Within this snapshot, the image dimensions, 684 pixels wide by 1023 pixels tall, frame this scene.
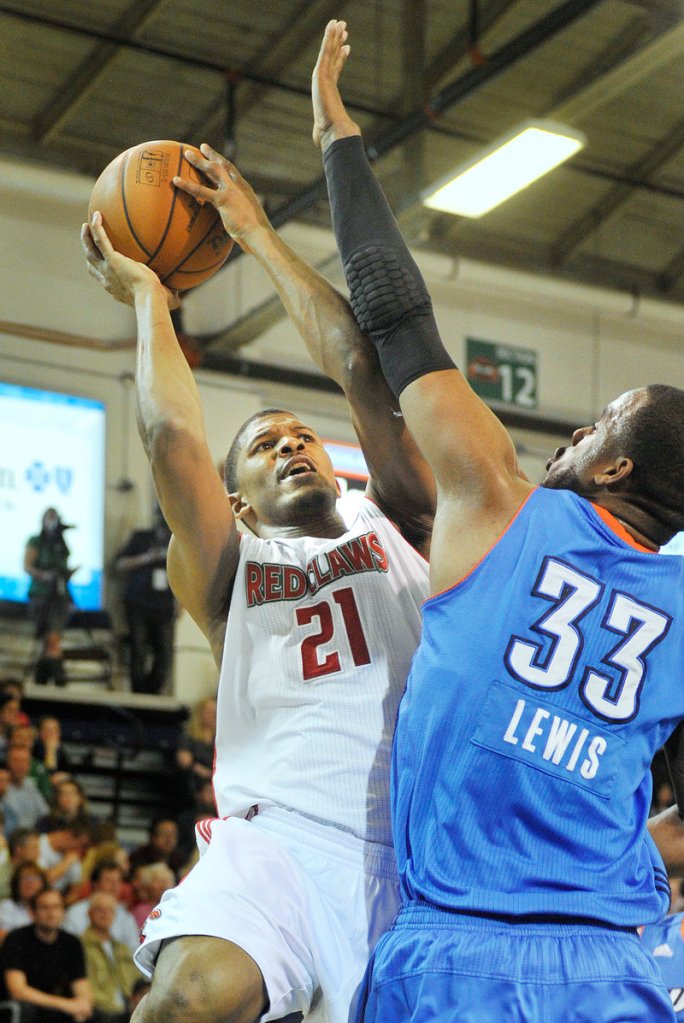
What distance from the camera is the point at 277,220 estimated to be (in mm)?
13602

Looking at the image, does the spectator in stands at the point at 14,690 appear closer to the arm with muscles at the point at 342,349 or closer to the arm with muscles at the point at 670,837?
the arm with muscles at the point at 342,349

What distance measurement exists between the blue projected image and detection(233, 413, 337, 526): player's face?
9.99 m

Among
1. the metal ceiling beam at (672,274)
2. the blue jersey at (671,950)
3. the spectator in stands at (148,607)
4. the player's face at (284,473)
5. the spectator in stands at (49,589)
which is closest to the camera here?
the player's face at (284,473)

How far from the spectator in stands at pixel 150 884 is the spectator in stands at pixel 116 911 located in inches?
12.4

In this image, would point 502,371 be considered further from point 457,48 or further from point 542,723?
point 542,723

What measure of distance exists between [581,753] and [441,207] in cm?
865

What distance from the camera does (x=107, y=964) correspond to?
9438 mm

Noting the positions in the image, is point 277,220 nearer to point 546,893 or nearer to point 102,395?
point 102,395

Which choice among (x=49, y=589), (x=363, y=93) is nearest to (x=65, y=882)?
(x=49, y=589)

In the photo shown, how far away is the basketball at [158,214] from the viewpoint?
388 cm

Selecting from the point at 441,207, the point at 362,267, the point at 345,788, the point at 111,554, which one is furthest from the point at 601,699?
the point at 111,554

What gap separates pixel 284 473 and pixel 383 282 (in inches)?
40.5

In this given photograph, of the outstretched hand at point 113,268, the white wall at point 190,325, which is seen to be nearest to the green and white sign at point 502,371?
the white wall at point 190,325

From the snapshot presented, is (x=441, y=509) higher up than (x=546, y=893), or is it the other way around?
(x=441, y=509)
